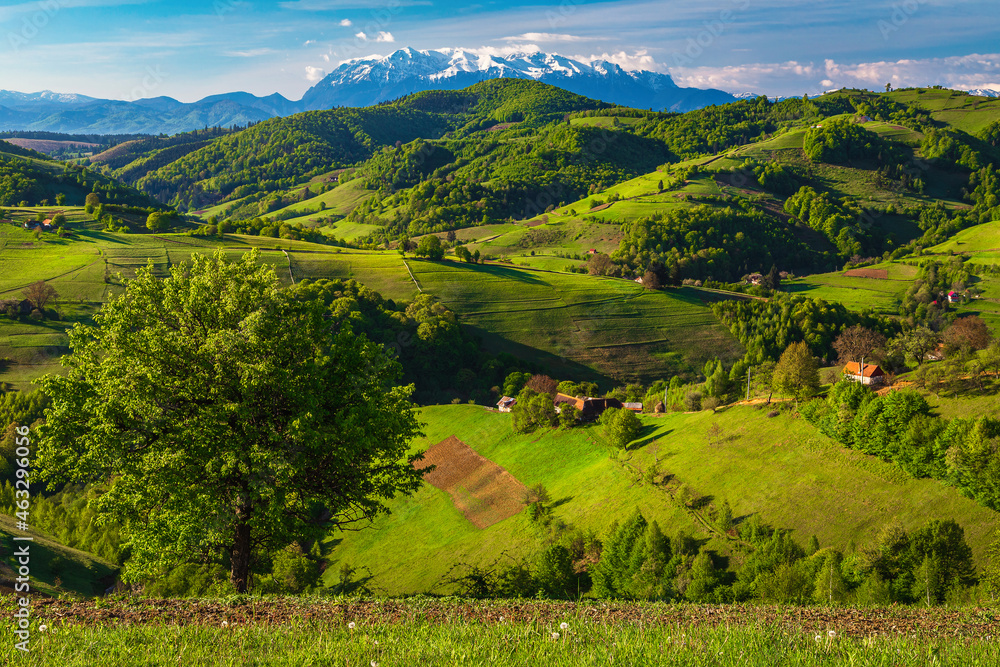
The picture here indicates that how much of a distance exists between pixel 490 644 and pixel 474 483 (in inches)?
2088

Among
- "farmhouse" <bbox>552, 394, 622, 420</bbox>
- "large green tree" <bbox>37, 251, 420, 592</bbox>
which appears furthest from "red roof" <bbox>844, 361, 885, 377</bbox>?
"large green tree" <bbox>37, 251, 420, 592</bbox>

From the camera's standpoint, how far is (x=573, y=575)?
39.8 metres

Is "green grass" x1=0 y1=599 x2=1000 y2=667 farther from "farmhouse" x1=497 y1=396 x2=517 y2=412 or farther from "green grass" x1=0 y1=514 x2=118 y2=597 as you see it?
"farmhouse" x1=497 y1=396 x2=517 y2=412

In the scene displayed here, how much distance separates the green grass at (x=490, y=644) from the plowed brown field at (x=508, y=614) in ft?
0.43

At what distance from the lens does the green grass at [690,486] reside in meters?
37.9

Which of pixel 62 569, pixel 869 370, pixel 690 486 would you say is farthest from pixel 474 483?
pixel 869 370

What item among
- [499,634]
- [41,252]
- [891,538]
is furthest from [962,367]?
[41,252]

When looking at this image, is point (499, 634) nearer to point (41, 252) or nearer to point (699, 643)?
point (699, 643)

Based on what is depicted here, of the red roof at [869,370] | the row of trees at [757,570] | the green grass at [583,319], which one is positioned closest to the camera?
the row of trees at [757,570]

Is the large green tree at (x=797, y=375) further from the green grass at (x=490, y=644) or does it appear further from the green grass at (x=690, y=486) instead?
the green grass at (x=490, y=644)

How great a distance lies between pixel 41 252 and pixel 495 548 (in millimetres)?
133932

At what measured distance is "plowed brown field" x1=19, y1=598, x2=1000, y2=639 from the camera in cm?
1198

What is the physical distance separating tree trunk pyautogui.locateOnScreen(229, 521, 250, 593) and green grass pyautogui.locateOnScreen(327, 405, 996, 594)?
895 inches

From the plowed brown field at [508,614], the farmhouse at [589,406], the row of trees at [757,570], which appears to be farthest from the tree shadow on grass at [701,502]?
the plowed brown field at [508,614]
